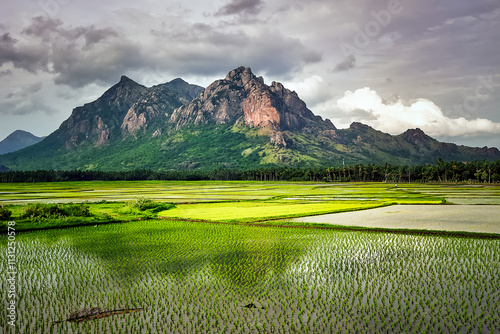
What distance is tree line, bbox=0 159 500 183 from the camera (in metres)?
129

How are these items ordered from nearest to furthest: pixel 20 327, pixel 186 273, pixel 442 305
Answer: pixel 20 327, pixel 442 305, pixel 186 273

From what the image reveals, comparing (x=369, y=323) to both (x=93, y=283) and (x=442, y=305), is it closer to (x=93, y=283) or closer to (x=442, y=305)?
(x=442, y=305)

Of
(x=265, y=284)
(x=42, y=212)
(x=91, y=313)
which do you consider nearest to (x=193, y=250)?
(x=265, y=284)

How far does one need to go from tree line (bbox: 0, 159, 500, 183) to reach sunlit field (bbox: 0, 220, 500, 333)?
4852 inches

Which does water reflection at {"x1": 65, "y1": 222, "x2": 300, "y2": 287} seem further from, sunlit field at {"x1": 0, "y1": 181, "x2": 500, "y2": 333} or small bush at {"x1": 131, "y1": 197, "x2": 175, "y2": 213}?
small bush at {"x1": 131, "y1": 197, "x2": 175, "y2": 213}

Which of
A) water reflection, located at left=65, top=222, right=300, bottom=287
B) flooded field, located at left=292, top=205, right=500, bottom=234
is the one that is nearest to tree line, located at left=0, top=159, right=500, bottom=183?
flooded field, located at left=292, top=205, right=500, bottom=234

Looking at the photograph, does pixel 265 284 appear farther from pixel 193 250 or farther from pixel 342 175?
pixel 342 175

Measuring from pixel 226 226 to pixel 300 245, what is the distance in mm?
10626

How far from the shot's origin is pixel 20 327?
392 inches

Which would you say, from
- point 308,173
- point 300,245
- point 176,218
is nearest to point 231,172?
point 308,173

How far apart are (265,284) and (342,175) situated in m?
154

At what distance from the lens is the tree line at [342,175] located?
12938 centimetres

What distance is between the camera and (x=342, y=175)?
160 meters

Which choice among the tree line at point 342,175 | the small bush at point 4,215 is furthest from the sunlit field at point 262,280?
the tree line at point 342,175
